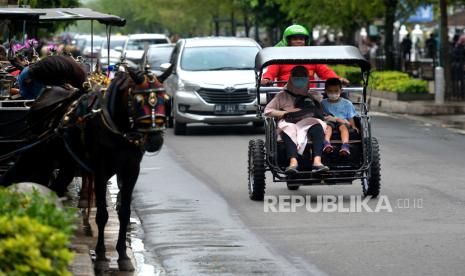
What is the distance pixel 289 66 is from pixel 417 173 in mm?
2549

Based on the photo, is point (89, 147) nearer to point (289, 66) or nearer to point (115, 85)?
point (115, 85)

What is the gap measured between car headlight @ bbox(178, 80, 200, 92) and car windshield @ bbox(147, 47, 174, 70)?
6.81 m

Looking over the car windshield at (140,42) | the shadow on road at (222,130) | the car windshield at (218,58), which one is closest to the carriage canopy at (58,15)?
the shadow on road at (222,130)

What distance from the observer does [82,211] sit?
44.7ft

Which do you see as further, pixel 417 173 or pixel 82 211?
pixel 417 173

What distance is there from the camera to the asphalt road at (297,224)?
10781 millimetres

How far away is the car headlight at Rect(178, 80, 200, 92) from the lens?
25234 millimetres

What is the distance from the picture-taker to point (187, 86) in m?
25.3

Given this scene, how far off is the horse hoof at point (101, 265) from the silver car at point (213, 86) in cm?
1393

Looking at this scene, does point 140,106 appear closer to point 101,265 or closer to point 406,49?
point 101,265

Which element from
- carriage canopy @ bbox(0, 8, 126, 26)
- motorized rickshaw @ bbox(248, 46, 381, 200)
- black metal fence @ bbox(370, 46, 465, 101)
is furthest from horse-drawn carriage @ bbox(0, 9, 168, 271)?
black metal fence @ bbox(370, 46, 465, 101)

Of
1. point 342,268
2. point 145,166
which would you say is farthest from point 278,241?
point 145,166

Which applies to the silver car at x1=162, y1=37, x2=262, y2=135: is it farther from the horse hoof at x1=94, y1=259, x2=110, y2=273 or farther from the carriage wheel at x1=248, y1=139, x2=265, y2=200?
the horse hoof at x1=94, y1=259, x2=110, y2=273

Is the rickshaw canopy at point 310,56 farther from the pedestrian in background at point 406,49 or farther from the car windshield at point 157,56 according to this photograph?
the pedestrian in background at point 406,49
